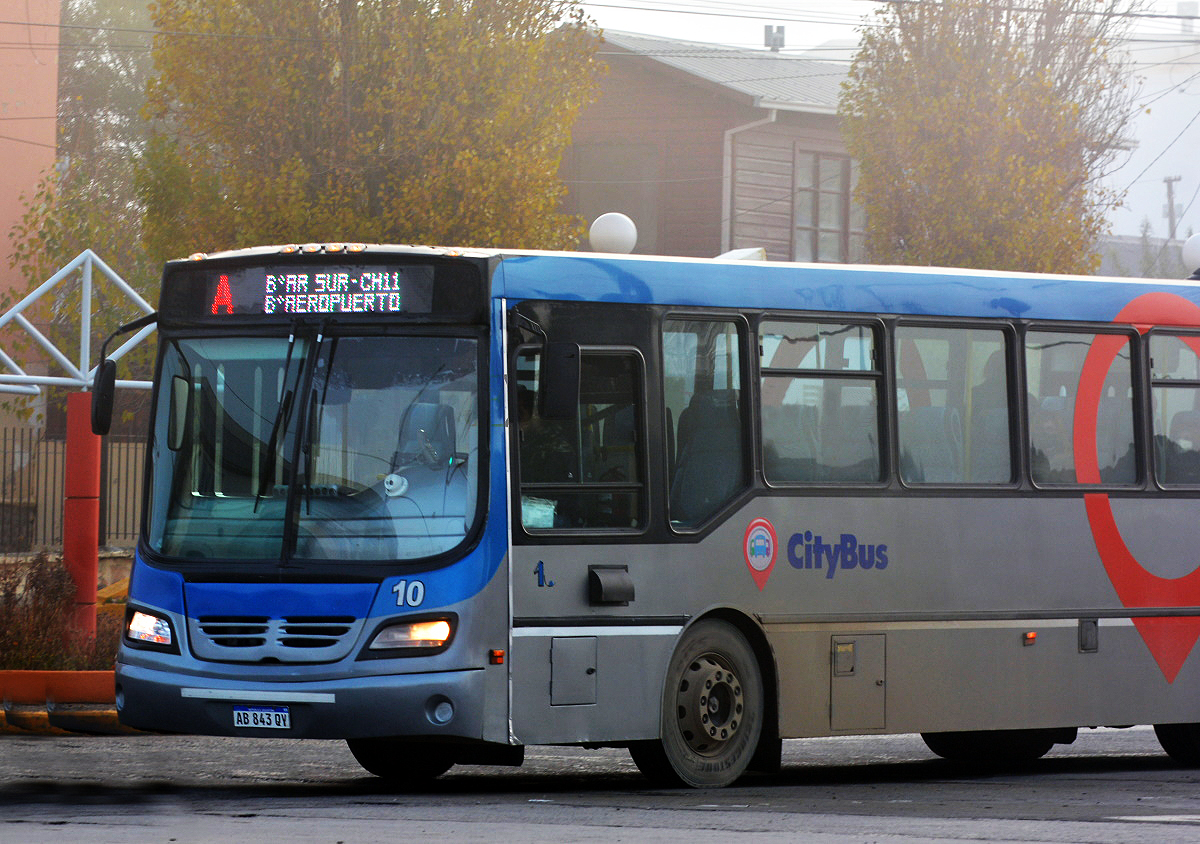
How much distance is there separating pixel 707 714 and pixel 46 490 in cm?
1392

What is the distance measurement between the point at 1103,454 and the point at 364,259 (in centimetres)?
540

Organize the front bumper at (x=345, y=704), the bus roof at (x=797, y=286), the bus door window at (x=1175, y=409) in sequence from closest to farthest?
the front bumper at (x=345, y=704) → the bus roof at (x=797, y=286) → the bus door window at (x=1175, y=409)

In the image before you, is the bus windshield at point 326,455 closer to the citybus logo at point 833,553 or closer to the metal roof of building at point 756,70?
the citybus logo at point 833,553

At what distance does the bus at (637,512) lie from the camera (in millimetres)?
10086

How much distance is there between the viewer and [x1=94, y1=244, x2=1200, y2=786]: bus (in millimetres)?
10086

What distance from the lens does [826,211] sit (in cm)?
3734

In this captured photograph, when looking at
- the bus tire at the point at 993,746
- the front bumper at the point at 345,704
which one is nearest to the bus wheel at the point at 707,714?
the front bumper at the point at 345,704

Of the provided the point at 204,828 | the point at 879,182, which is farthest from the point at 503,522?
the point at 879,182

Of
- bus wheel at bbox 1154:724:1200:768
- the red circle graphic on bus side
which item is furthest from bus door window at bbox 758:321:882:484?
bus wheel at bbox 1154:724:1200:768

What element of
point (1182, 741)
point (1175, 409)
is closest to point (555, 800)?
point (1182, 741)

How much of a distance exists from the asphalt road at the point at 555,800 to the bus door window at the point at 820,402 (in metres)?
1.96

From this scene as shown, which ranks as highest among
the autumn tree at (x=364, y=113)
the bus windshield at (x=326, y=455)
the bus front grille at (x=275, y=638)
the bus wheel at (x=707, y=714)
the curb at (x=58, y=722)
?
the autumn tree at (x=364, y=113)

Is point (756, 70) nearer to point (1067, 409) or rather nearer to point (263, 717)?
point (1067, 409)

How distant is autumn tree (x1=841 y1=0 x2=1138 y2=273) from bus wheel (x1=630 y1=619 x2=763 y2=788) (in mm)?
18961
